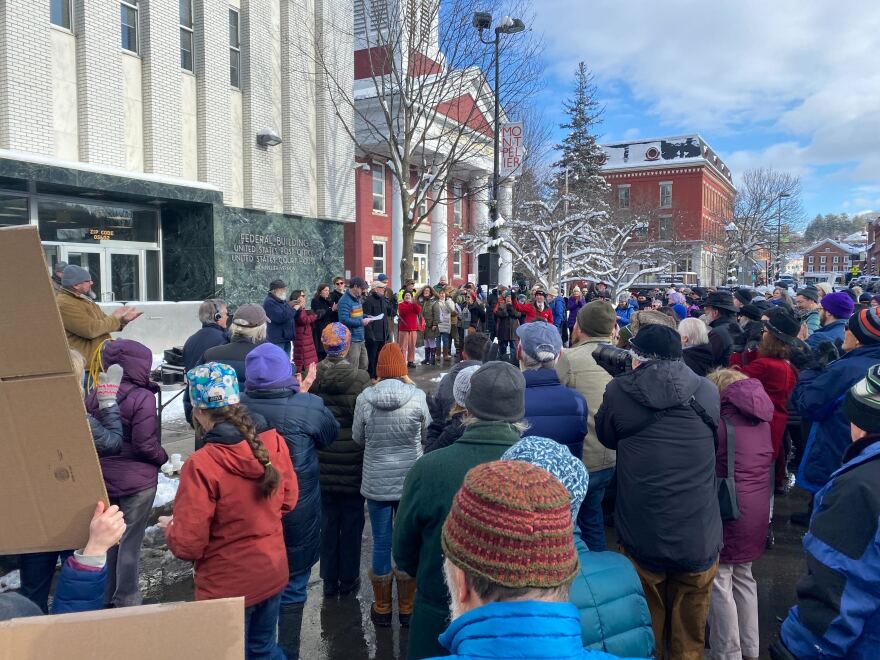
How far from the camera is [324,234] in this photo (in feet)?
66.5

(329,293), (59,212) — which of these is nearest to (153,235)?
(59,212)

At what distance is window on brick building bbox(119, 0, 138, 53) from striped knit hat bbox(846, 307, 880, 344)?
15.6m

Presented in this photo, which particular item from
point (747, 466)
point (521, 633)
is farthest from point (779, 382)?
point (521, 633)

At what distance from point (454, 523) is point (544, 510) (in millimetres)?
214

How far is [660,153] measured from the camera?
197 ft

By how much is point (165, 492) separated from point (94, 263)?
429 inches

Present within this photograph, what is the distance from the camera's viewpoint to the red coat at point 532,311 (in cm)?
1429

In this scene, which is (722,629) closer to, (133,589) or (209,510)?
(209,510)

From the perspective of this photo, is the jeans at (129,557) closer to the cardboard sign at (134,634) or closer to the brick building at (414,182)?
the cardboard sign at (134,634)

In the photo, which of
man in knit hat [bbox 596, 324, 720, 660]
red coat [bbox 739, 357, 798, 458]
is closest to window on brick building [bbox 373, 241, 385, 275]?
red coat [bbox 739, 357, 798, 458]

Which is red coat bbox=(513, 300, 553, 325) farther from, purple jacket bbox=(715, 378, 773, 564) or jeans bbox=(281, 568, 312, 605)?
jeans bbox=(281, 568, 312, 605)

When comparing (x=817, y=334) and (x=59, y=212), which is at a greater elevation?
(x=59, y=212)

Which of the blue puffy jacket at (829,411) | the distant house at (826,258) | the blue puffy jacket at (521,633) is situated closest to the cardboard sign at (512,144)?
the blue puffy jacket at (829,411)

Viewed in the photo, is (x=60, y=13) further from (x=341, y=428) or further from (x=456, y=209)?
(x=456, y=209)
